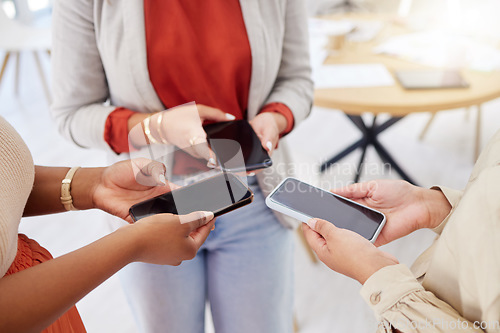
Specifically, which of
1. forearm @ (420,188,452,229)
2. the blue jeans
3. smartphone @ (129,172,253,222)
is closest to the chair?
the blue jeans

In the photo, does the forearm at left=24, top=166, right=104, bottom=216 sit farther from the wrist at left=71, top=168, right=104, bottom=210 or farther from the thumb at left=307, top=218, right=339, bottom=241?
the thumb at left=307, top=218, right=339, bottom=241

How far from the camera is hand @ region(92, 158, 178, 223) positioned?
62cm

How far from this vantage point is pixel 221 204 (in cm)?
60

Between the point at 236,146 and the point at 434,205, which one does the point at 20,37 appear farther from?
the point at 434,205

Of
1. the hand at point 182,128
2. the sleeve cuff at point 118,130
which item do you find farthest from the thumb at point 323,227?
the sleeve cuff at point 118,130

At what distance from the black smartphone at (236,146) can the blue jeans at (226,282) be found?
11cm

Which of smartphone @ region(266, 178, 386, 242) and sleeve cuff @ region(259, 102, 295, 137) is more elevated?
sleeve cuff @ region(259, 102, 295, 137)

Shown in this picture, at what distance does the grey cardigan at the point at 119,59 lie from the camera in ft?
2.33

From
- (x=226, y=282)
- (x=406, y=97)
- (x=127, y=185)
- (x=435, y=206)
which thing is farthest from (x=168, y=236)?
(x=406, y=97)

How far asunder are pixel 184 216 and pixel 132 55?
0.36 metres

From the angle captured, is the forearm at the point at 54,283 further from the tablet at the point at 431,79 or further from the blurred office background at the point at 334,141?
the tablet at the point at 431,79

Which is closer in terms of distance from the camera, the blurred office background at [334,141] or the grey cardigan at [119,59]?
the grey cardigan at [119,59]

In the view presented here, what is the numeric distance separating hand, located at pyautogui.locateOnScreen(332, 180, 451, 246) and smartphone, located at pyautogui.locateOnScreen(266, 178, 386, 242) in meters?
0.03

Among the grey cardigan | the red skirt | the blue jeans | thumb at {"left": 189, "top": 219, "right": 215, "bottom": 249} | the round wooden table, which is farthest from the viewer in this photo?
the round wooden table
